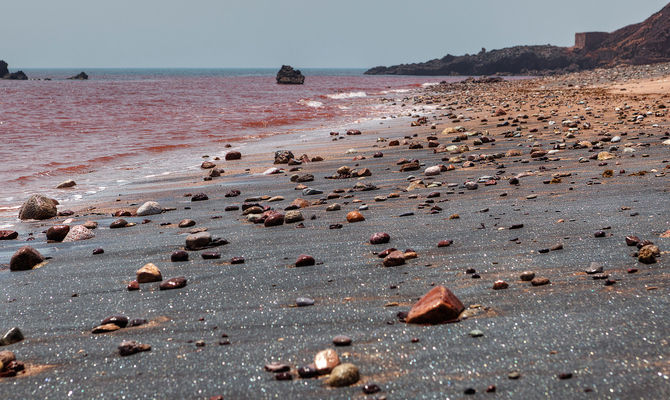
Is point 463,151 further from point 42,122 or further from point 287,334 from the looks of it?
point 42,122

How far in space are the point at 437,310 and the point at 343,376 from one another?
0.70 meters

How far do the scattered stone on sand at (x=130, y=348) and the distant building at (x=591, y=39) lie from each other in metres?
161

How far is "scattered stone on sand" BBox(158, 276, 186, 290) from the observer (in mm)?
3594

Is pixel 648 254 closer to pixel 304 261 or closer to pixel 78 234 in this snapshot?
pixel 304 261

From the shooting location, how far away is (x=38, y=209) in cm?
675

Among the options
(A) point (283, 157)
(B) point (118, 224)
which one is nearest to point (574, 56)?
(A) point (283, 157)

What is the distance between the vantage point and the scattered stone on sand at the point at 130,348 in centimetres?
260

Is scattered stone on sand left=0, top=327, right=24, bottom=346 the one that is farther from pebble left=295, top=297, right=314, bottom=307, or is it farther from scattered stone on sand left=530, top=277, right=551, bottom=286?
scattered stone on sand left=530, top=277, right=551, bottom=286

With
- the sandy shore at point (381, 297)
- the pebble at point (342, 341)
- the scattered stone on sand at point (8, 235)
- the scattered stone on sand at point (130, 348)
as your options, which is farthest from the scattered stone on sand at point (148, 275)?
the scattered stone on sand at point (8, 235)

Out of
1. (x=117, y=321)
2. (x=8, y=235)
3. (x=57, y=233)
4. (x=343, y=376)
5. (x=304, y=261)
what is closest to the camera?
(x=343, y=376)

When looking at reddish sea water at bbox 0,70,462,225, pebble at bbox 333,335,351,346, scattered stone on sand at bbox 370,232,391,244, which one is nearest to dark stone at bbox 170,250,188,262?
scattered stone on sand at bbox 370,232,391,244

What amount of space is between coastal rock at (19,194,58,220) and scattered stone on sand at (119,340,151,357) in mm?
4870

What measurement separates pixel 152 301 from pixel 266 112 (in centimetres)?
2364

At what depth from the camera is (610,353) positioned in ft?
7.37
